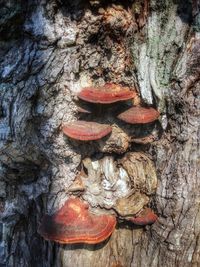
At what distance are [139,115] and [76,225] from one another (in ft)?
2.71

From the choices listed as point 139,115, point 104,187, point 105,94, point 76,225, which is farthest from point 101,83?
point 76,225

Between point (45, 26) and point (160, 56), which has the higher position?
point (45, 26)

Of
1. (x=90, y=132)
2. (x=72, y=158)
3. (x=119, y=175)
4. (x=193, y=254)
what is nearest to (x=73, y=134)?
(x=90, y=132)

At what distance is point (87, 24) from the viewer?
7.14 feet

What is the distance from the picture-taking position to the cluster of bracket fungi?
7.25ft

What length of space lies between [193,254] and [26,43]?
1840 millimetres

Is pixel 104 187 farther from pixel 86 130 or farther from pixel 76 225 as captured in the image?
pixel 86 130

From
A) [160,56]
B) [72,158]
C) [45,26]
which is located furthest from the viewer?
[72,158]

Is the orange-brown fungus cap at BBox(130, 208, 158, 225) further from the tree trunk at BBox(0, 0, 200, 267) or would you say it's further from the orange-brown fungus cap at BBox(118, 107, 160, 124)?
the orange-brown fungus cap at BBox(118, 107, 160, 124)

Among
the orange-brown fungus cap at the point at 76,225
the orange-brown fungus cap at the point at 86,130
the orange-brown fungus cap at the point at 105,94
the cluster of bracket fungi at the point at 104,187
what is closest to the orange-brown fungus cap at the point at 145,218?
Answer: the cluster of bracket fungi at the point at 104,187

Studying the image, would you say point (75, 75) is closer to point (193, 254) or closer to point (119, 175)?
point (119, 175)

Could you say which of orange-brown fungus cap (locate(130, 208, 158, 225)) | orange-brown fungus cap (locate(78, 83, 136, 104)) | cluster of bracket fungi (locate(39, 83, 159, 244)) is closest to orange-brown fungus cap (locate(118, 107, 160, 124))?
cluster of bracket fungi (locate(39, 83, 159, 244))

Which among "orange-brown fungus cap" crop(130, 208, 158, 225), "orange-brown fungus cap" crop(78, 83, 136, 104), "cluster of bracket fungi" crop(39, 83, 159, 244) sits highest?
"orange-brown fungus cap" crop(78, 83, 136, 104)

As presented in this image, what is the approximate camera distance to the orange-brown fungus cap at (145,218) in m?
2.37
